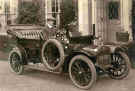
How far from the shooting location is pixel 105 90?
5910mm

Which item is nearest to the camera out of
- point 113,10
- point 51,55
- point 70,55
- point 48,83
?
point 70,55

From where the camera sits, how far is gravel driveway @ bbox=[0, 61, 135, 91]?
19.9ft

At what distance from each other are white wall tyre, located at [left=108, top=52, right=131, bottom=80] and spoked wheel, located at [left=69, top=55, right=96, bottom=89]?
82 cm

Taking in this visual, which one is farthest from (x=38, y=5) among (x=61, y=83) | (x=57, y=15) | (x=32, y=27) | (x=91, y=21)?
(x=61, y=83)

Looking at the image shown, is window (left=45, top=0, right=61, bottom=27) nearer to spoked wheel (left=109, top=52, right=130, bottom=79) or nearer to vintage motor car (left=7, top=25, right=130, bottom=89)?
vintage motor car (left=7, top=25, right=130, bottom=89)

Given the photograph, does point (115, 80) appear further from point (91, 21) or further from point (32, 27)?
point (91, 21)

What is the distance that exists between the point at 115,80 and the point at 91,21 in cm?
429

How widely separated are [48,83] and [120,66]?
1.78m

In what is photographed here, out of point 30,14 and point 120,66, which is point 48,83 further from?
point 30,14

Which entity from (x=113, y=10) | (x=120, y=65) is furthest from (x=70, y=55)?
(x=113, y=10)

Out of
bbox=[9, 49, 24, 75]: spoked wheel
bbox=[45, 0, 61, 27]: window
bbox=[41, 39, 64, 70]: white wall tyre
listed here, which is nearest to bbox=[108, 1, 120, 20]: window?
bbox=[45, 0, 61, 27]: window

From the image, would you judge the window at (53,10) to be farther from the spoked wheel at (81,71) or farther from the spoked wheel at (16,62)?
the spoked wheel at (81,71)

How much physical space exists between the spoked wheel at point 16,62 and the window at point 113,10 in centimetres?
447

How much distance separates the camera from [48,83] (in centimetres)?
657
